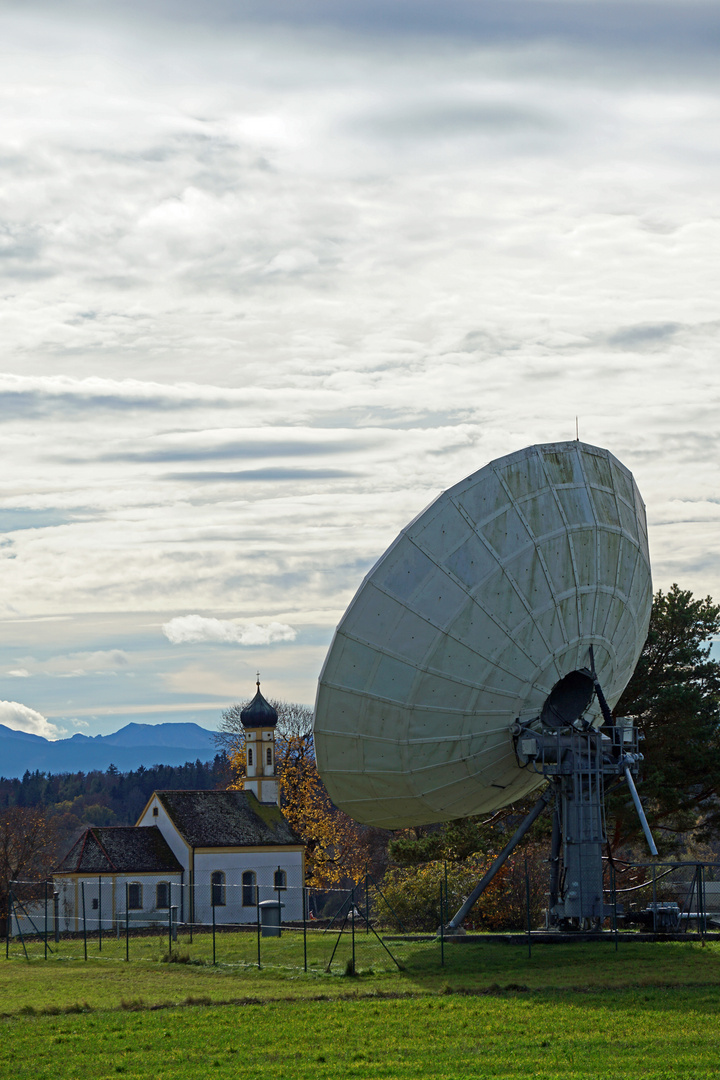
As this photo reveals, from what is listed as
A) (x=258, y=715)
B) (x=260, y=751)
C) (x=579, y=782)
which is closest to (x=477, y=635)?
(x=579, y=782)

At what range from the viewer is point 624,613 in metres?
31.0

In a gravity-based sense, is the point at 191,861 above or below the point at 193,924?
above

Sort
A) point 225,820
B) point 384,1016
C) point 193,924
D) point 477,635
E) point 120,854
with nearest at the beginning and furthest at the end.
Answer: point 384,1016
point 477,635
point 193,924
point 120,854
point 225,820

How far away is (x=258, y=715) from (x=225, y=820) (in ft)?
22.0

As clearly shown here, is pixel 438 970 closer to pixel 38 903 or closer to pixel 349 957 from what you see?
pixel 349 957

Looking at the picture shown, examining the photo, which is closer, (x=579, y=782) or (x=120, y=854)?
(x=579, y=782)

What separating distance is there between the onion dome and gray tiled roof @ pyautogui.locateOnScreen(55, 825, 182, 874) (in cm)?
865

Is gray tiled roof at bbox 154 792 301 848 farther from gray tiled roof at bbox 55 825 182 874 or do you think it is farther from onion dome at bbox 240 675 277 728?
onion dome at bbox 240 675 277 728

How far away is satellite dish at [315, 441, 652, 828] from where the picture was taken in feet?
86.6

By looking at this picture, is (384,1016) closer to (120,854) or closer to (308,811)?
(120,854)

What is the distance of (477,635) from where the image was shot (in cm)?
2734

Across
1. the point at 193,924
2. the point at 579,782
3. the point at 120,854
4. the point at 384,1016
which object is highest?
the point at 579,782

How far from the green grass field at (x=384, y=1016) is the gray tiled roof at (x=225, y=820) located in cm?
3537

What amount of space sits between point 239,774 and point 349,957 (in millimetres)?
52466
